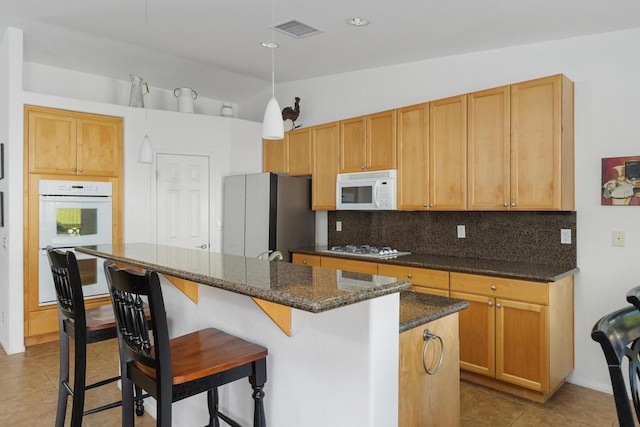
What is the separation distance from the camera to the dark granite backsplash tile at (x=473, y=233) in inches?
127

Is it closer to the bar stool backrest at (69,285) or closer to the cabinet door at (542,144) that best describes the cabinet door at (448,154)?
the cabinet door at (542,144)

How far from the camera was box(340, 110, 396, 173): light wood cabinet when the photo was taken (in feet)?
12.9

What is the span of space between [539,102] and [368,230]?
81.8 inches

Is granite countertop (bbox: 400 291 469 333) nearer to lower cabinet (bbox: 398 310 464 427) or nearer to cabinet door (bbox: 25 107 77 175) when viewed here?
lower cabinet (bbox: 398 310 464 427)

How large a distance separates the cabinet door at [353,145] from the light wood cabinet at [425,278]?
110 centimetres

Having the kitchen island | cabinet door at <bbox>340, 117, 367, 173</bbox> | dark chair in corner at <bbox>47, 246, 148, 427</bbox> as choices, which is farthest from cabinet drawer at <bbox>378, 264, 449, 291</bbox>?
dark chair in corner at <bbox>47, 246, 148, 427</bbox>

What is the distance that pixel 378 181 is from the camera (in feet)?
13.0

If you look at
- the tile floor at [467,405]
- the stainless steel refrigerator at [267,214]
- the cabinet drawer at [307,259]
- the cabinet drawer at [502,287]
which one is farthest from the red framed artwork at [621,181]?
the stainless steel refrigerator at [267,214]

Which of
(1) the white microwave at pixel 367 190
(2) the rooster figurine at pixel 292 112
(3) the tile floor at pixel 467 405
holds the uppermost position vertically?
(2) the rooster figurine at pixel 292 112

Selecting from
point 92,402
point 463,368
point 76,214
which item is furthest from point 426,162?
point 76,214

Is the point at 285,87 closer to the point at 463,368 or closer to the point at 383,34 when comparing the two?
the point at 383,34

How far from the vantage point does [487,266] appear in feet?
10.4

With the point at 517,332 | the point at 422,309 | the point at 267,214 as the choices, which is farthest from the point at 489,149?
the point at 267,214

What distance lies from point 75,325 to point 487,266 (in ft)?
8.71
